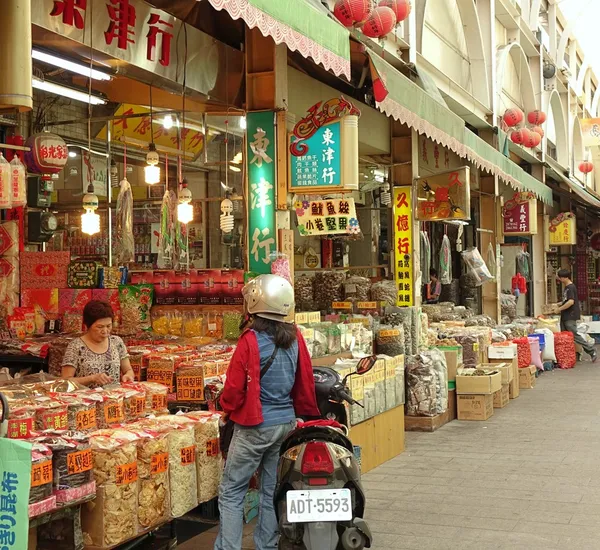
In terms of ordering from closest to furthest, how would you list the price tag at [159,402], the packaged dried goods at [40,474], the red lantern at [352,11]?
the packaged dried goods at [40,474]
the price tag at [159,402]
the red lantern at [352,11]

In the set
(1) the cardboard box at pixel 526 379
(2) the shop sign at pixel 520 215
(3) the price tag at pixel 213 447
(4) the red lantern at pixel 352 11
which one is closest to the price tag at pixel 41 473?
(3) the price tag at pixel 213 447

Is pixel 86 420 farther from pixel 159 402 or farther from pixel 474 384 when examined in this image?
pixel 474 384

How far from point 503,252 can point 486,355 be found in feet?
37.4

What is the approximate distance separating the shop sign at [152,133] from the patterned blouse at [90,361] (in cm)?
388

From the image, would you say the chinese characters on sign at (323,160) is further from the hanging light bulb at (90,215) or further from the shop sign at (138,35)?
the hanging light bulb at (90,215)

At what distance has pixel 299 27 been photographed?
A: 692cm

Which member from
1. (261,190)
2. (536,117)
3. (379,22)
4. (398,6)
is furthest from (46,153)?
(536,117)

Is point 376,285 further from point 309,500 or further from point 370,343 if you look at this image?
point 309,500

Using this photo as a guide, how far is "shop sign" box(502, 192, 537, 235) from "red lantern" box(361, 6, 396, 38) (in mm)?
11269

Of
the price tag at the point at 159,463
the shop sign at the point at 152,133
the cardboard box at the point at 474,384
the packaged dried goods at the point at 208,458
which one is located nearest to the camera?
the price tag at the point at 159,463

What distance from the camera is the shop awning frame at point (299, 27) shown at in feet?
19.7

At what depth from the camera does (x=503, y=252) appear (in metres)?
25.3

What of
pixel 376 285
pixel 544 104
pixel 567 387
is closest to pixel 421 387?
pixel 376 285

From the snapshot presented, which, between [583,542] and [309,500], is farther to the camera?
[583,542]
